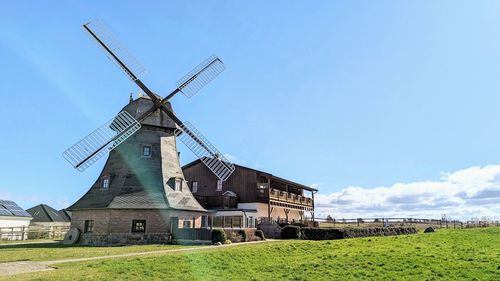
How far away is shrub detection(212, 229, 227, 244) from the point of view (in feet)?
77.5

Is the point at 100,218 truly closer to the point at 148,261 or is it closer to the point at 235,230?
the point at 235,230

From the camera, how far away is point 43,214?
2299 inches

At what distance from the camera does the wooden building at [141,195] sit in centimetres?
2450

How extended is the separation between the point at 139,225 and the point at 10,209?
25.2 metres

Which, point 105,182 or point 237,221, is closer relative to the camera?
point 105,182

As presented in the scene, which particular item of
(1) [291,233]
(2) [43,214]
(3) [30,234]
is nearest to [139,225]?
(1) [291,233]

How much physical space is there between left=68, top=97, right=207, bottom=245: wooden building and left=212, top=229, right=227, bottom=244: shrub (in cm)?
288

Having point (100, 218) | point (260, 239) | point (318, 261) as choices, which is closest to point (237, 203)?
point (260, 239)

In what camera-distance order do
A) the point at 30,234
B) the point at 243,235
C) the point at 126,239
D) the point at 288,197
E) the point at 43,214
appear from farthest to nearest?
the point at 43,214
the point at 288,197
the point at 30,234
the point at 243,235
the point at 126,239

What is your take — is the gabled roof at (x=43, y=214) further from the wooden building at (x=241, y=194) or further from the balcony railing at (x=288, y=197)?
the balcony railing at (x=288, y=197)

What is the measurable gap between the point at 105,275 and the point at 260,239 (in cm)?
1703

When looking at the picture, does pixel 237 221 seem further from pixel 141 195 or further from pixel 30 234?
pixel 30 234

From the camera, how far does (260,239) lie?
27.2 meters

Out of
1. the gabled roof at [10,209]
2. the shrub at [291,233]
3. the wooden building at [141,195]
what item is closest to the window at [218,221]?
the wooden building at [141,195]
